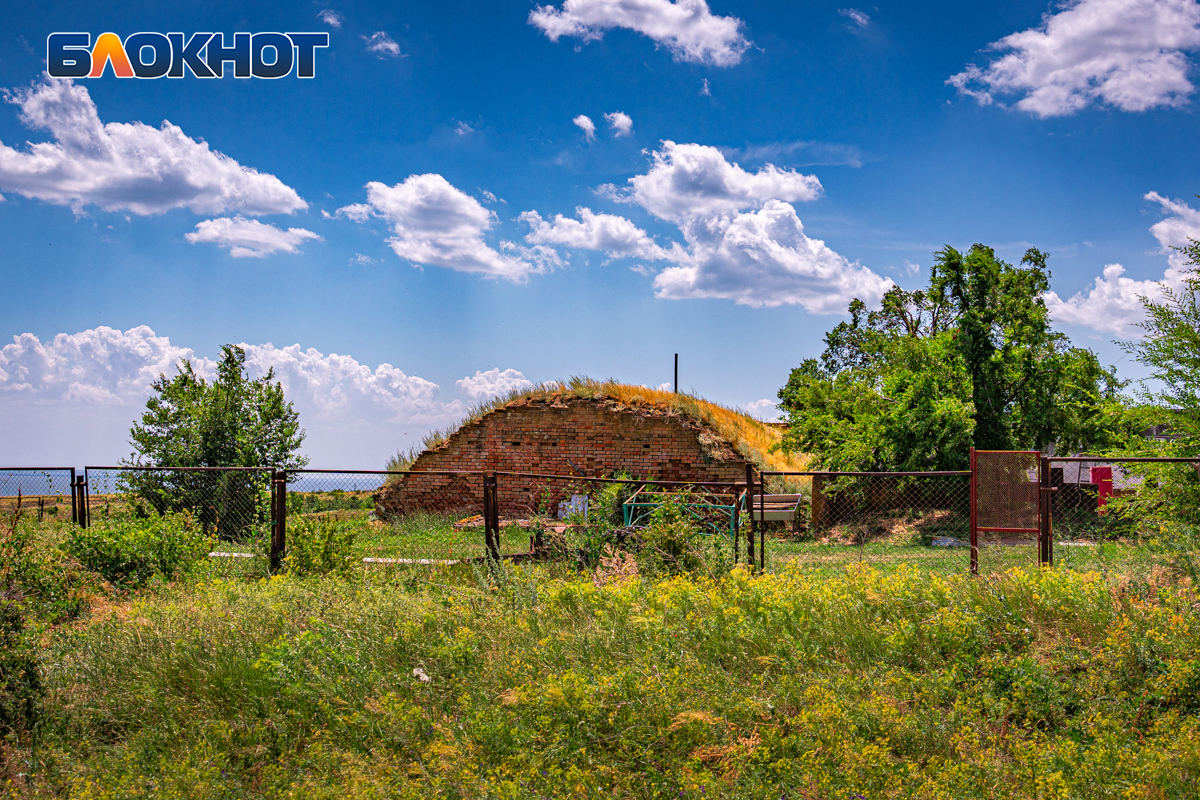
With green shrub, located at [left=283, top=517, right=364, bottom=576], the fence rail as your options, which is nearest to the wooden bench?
the fence rail

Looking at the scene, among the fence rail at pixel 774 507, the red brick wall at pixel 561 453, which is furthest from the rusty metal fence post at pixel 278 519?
the red brick wall at pixel 561 453

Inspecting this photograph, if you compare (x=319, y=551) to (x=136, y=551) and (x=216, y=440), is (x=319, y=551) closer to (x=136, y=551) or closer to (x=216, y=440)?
(x=136, y=551)

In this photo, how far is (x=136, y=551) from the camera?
26.0 feet

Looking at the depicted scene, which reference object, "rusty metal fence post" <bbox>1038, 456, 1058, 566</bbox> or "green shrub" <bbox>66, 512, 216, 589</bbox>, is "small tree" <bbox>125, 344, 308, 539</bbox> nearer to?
"green shrub" <bbox>66, 512, 216, 589</bbox>

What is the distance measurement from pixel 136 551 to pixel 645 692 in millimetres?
6390

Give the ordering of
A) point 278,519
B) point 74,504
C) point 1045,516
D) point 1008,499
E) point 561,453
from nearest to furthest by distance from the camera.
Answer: point 1045,516 → point 278,519 → point 74,504 → point 1008,499 → point 561,453

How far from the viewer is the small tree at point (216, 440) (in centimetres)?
1349

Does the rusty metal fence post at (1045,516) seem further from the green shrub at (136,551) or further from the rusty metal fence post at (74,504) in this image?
the rusty metal fence post at (74,504)

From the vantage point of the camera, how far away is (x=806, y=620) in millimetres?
5656

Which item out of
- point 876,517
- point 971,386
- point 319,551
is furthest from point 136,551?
point 971,386

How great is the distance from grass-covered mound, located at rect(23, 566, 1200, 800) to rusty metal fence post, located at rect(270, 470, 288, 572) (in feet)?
7.21

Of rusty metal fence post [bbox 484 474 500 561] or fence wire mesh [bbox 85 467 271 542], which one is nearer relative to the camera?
rusty metal fence post [bbox 484 474 500 561]

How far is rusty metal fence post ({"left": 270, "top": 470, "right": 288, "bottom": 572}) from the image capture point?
8555 mm

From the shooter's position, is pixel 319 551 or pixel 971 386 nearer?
pixel 319 551
